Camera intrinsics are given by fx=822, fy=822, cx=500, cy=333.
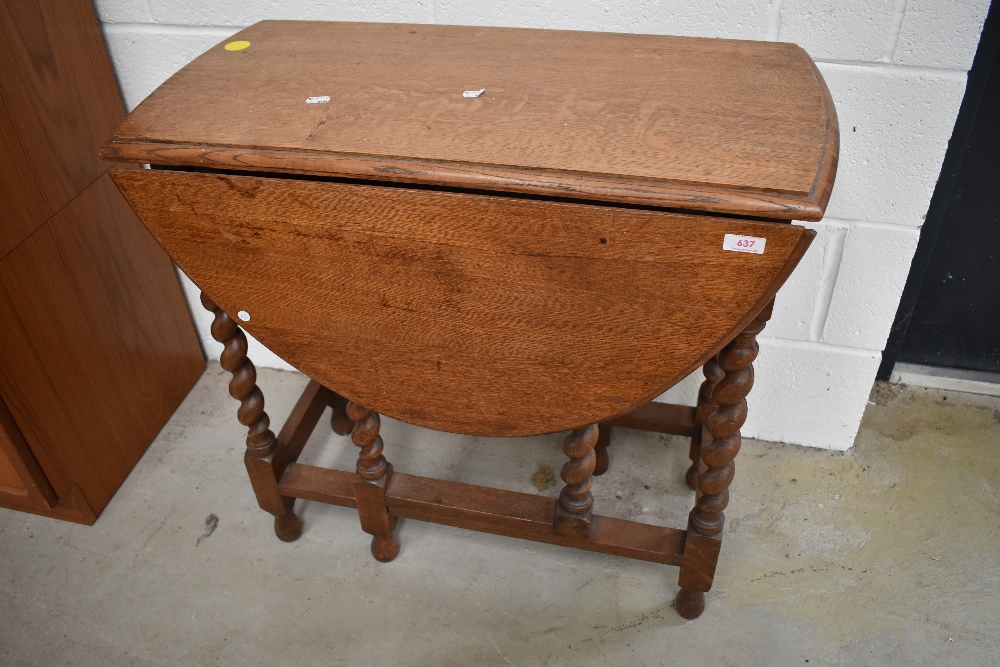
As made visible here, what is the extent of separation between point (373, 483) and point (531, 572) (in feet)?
1.18

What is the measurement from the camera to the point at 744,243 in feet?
3.19

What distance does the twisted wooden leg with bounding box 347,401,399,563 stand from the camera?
1.44 metres

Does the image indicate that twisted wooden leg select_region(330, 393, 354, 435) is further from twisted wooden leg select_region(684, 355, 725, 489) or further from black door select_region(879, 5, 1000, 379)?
black door select_region(879, 5, 1000, 379)

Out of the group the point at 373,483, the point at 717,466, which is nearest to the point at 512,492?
the point at 373,483

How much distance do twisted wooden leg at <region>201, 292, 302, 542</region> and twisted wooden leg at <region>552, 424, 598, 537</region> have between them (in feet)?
1.80

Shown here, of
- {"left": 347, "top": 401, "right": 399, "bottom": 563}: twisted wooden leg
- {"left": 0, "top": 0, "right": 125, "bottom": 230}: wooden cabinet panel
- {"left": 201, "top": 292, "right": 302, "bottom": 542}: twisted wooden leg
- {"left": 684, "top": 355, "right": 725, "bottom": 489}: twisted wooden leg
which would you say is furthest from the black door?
{"left": 0, "top": 0, "right": 125, "bottom": 230}: wooden cabinet panel

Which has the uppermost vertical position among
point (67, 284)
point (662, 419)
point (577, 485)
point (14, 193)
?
point (14, 193)

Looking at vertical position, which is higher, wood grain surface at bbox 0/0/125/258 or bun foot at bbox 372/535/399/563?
wood grain surface at bbox 0/0/125/258

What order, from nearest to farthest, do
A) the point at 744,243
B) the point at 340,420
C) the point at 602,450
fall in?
the point at 744,243 < the point at 602,450 < the point at 340,420

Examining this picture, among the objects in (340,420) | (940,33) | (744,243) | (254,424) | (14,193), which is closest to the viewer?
(744,243)

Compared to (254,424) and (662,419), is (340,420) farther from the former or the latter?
(662,419)

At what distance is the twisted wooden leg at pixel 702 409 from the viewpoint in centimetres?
156

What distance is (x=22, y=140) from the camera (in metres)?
1.42

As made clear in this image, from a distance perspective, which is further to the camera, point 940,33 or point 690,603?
point 690,603
